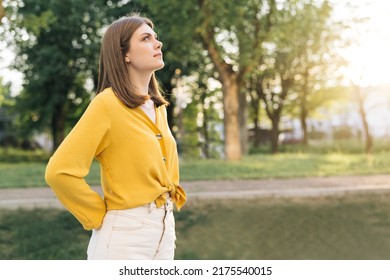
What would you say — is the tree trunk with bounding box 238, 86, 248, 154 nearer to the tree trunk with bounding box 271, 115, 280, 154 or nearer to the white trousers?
the tree trunk with bounding box 271, 115, 280, 154

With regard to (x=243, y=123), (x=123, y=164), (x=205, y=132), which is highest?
(x=123, y=164)

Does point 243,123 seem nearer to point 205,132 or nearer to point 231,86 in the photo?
point 205,132

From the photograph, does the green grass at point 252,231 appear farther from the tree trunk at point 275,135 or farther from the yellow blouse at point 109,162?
the tree trunk at point 275,135

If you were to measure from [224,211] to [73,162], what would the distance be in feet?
21.4

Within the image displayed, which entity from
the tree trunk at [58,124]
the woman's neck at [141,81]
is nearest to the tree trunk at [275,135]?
the tree trunk at [58,124]

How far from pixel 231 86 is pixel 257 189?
8824mm

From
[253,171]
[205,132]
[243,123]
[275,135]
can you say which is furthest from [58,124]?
[253,171]

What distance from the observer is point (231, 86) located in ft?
60.9

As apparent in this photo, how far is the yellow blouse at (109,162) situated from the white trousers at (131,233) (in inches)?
1.3

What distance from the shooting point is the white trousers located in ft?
7.23

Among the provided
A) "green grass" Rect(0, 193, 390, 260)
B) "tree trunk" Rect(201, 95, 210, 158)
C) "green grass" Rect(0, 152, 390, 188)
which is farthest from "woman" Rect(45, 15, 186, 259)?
"tree trunk" Rect(201, 95, 210, 158)

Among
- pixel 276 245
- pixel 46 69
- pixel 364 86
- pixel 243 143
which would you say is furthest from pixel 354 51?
pixel 276 245

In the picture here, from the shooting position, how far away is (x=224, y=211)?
855 cm

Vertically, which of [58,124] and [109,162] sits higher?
[109,162]
